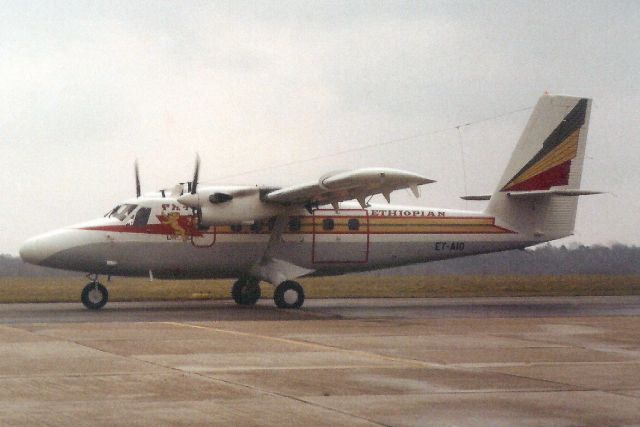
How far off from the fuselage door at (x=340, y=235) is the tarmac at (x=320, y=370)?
5.57 meters

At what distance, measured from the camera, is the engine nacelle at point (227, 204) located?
26875 millimetres

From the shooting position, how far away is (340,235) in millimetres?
29828

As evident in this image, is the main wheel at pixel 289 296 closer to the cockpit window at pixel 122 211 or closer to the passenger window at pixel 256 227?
the passenger window at pixel 256 227

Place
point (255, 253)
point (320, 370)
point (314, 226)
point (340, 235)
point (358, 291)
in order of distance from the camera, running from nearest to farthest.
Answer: point (320, 370) < point (255, 253) < point (314, 226) < point (340, 235) < point (358, 291)

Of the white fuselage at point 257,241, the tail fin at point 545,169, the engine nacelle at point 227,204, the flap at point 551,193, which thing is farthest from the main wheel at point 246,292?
the flap at point 551,193

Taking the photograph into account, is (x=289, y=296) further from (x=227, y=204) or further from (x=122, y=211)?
(x=122, y=211)

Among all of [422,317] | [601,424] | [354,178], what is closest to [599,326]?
[422,317]

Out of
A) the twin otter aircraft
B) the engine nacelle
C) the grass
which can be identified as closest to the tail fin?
the twin otter aircraft

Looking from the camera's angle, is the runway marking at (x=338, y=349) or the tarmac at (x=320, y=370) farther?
the runway marking at (x=338, y=349)

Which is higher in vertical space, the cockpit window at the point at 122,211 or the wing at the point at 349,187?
the wing at the point at 349,187

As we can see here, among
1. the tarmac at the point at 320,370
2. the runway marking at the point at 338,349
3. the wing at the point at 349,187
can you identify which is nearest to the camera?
the tarmac at the point at 320,370

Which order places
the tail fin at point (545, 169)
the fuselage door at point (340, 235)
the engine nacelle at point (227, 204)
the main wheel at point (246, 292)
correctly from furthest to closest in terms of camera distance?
the tail fin at point (545, 169), the main wheel at point (246, 292), the fuselage door at point (340, 235), the engine nacelle at point (227, 204)

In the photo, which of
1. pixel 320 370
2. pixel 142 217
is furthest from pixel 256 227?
pixel 320 370

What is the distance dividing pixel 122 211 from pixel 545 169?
1338 centimetres
